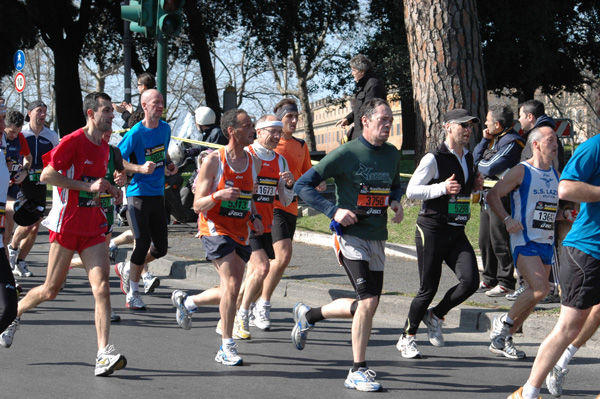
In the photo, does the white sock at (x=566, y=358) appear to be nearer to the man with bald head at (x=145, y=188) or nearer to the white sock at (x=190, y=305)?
the white sock at (x=190, y=305)

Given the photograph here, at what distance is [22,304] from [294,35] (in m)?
24.2

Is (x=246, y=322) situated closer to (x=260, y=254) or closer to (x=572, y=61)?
(x=260, y=254)

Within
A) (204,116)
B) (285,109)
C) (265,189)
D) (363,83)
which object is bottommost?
(265,189)

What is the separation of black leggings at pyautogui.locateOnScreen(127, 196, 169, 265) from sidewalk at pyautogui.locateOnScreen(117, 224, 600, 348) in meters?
1.40

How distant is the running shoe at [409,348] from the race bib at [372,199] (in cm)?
124

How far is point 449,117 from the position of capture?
673cm

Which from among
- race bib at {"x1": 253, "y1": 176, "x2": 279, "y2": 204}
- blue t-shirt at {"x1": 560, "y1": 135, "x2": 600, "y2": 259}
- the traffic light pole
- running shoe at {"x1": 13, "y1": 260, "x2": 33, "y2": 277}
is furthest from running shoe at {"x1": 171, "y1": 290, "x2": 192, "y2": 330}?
the traffic light pole

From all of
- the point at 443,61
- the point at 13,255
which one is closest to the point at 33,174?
the point at 13,255

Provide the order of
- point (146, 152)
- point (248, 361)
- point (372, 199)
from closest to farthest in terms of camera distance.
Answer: point (372, 199), point (248, 361), point (146, 152)

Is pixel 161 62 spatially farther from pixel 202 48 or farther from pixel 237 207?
pixel 202 48

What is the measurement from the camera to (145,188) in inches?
337

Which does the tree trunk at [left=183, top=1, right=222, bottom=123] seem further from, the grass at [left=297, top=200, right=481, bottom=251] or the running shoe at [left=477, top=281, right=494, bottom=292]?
the running shoe at [left=477, top=281, right=494, bottom=292]

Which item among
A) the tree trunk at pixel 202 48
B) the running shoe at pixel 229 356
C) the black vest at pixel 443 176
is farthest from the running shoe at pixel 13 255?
the tree trunk at pixel 202 48

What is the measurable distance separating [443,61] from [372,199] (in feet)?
22.8
